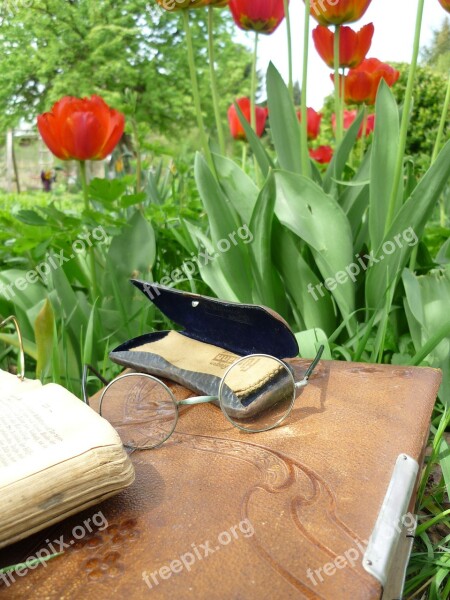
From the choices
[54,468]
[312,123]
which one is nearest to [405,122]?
[312,123]

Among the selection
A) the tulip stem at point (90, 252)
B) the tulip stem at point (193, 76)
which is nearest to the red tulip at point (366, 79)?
the tulip stem at point (193, 76)

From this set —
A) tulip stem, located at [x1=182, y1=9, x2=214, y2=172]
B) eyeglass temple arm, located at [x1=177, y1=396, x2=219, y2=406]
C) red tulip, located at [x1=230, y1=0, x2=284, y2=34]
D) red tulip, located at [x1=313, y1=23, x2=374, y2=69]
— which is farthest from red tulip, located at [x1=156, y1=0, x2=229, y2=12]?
eyeglass temple arm, located at [x1=177, y1=396, x2=219, y2=406]

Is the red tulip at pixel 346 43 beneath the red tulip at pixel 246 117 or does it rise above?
above

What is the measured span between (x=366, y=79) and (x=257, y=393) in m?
1.24

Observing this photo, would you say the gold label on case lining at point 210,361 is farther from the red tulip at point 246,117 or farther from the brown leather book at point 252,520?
the red tulip at point 246,117

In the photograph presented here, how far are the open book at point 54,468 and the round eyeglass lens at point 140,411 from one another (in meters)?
0.14

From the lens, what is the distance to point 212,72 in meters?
1.52

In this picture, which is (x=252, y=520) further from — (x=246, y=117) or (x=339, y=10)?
(x=246, y=117)

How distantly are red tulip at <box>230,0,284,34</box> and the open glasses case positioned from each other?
29.9 inches

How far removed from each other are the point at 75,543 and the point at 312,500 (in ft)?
0.86

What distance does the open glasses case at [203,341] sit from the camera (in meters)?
1.00

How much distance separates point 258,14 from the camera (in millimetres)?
1494

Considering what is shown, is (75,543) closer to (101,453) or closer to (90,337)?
(101,453)

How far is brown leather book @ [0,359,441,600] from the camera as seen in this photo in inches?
22.5
